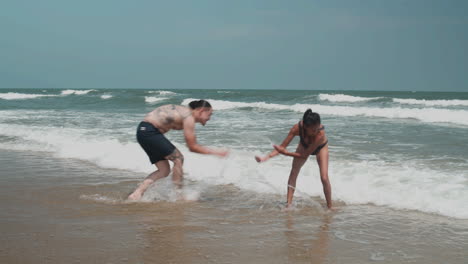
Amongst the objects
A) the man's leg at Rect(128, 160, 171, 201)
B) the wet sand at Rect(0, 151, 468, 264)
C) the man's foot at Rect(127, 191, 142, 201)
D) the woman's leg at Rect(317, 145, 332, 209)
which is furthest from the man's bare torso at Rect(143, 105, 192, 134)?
the woman's leg at Rect(317, 145, 332, 209)

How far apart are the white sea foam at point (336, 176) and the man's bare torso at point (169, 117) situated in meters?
1.73

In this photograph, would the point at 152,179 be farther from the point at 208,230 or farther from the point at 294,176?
the point at 294,176

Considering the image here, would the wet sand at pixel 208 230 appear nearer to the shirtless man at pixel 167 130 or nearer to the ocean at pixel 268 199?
the ocean at pixel 268 199

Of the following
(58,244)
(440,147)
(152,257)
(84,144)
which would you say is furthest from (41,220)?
(440,147)

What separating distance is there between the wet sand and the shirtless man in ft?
1.16

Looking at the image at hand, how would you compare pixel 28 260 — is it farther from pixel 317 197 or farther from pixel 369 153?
pixel 369 153

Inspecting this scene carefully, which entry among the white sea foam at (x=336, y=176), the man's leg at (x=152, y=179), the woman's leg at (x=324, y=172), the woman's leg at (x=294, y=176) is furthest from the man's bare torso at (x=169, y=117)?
the white sea foam at (x=336, y=176)

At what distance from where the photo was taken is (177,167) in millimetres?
5723

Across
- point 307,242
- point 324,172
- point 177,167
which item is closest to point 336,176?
point 324,172

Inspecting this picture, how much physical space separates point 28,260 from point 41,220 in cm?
126

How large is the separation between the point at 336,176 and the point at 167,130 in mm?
2805

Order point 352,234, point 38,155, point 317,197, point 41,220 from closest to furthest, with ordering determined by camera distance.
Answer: point 352,234, point 41,220, point 317,197, point 38,155

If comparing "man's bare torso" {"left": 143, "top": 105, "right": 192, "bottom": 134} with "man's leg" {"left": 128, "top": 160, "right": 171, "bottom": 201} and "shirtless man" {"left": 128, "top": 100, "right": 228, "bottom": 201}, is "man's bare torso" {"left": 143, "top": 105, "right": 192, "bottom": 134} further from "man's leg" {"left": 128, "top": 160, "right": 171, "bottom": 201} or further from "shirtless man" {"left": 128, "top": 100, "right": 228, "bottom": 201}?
"man's leg" {"left": 128, "top": 160, "right": 171, "bottom": 201}

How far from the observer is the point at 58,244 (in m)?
3.92
